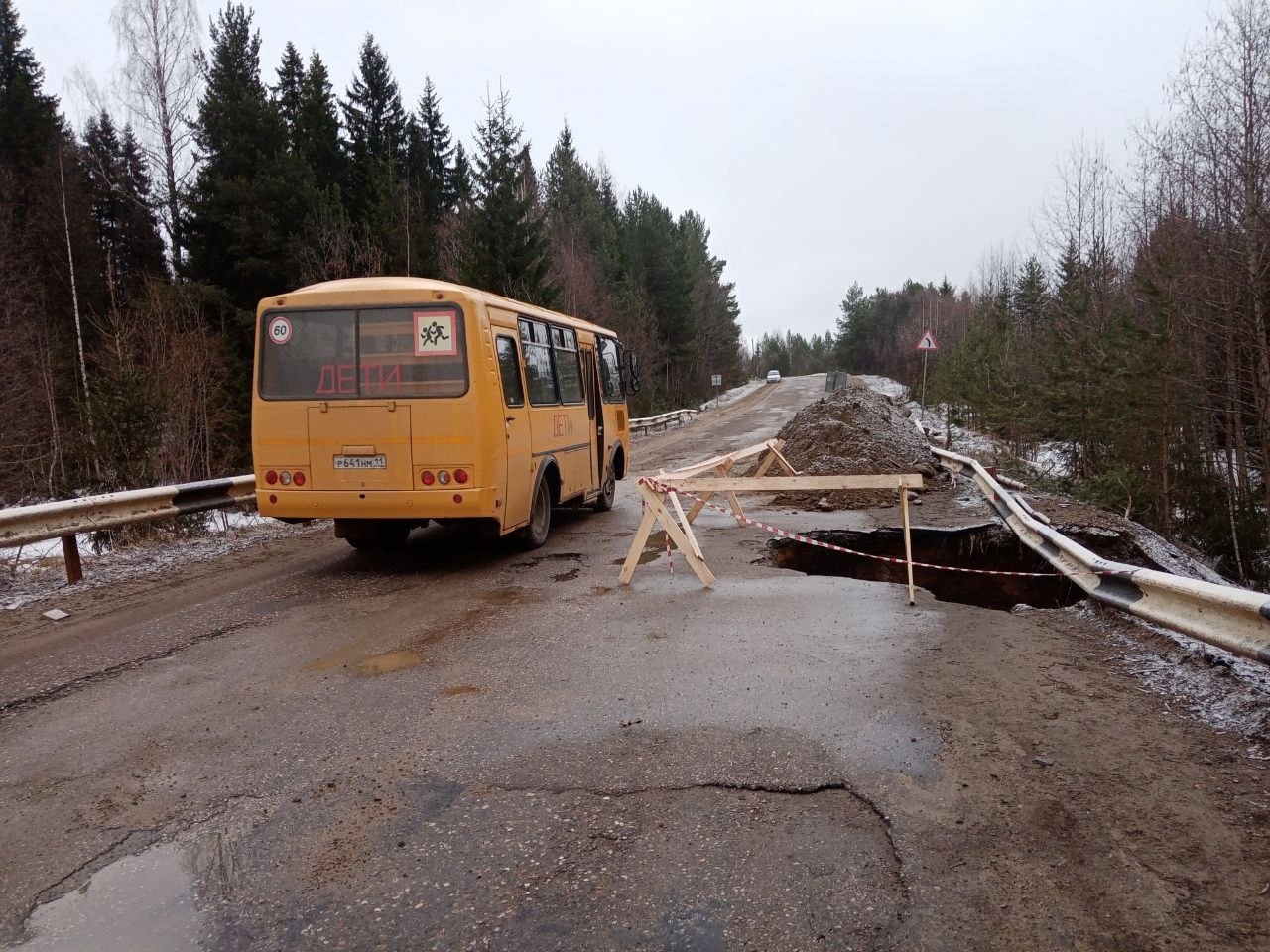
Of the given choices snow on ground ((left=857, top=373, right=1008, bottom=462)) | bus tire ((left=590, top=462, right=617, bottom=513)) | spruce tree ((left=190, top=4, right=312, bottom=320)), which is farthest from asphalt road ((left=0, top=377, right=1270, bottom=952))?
spruce tree ((left=190, top=4, right=312, bottom=320))

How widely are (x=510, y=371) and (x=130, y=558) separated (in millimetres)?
4671

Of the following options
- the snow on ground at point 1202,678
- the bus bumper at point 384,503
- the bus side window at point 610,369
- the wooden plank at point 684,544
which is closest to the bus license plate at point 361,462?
the bus bumper at point 384,503

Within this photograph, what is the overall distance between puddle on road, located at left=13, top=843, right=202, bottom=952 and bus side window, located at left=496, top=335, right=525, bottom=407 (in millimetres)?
5665

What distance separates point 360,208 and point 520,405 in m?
25.4

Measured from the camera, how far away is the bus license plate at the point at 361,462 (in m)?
7.76

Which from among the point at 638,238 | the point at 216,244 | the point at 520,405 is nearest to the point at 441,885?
the point at 520,405

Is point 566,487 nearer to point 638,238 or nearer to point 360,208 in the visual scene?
point 360,208

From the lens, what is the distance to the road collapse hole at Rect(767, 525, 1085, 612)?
28.9 feet

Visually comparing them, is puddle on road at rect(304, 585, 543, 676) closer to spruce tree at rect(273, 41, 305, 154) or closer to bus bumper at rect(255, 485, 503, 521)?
bus bumper at rect(255, 485, 503, 521)

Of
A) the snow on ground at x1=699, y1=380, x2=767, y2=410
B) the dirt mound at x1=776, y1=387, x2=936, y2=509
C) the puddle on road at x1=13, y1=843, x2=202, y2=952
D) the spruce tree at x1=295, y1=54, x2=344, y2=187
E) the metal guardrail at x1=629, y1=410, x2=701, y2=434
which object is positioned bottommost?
the puddle on road at x1=13, y1=843, x2=202, y2=952

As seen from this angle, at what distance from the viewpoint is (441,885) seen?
2812 millimetres

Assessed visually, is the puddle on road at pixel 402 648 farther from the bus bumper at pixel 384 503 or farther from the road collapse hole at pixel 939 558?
the road collapse hole at pixel 939 558

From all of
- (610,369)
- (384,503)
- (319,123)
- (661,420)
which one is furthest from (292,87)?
(384,503)

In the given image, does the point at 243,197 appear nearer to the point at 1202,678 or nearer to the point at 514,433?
the point at 514,433
